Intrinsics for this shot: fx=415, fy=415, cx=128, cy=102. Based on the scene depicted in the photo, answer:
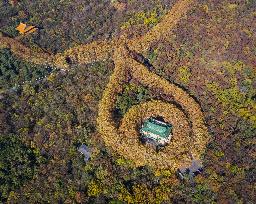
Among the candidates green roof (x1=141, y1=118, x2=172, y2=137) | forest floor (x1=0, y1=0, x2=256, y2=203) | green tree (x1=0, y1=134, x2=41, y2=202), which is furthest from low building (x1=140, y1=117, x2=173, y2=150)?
green tree (x1=0, y1=134, x2=41, y2=202)

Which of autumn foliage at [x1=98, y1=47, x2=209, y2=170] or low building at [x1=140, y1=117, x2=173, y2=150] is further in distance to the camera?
low building at [x1=140, y1=117, x2=173, y2=150]

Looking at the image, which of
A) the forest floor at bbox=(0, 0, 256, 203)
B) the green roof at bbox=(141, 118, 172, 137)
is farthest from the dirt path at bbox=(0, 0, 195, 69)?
the green roof at bbox=(141, 118, 172, 137)

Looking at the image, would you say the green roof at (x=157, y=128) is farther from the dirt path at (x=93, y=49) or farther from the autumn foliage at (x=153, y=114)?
the dirt path at (x=93, y=49)

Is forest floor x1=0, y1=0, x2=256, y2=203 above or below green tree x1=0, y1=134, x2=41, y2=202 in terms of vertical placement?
above

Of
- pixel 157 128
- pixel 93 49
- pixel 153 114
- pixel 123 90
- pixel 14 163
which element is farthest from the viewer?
pixel 93 49

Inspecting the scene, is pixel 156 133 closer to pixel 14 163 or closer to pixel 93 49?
pixel 14 163

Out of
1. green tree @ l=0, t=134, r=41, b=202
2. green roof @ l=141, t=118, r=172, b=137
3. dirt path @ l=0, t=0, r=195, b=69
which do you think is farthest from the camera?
dirt path @ l=0, t=0, r=195, b=69

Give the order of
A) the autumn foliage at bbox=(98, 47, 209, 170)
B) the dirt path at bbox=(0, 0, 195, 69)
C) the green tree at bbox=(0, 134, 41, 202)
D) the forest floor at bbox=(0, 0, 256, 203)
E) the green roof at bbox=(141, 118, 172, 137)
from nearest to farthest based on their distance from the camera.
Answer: the forest floor at bbox=(0, 0, 256, 203) → the green tree at bbox=(0, 134, 41, 202) → the autumn foliage at bbox=(98, 47, 209, 170) → the green roof at bbox=(141, 118, 172, 137) → the dirt path at bbox=(0, 0, 195, 69)

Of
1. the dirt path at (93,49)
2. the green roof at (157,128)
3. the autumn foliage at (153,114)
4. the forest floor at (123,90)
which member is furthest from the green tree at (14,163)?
the dirt path at (93,49)

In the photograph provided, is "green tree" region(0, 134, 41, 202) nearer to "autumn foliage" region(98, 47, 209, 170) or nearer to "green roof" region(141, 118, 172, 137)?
"autumn foliage" region(98, 47, 209, 170)

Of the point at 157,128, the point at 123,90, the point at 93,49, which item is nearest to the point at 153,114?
the point at 157,128
